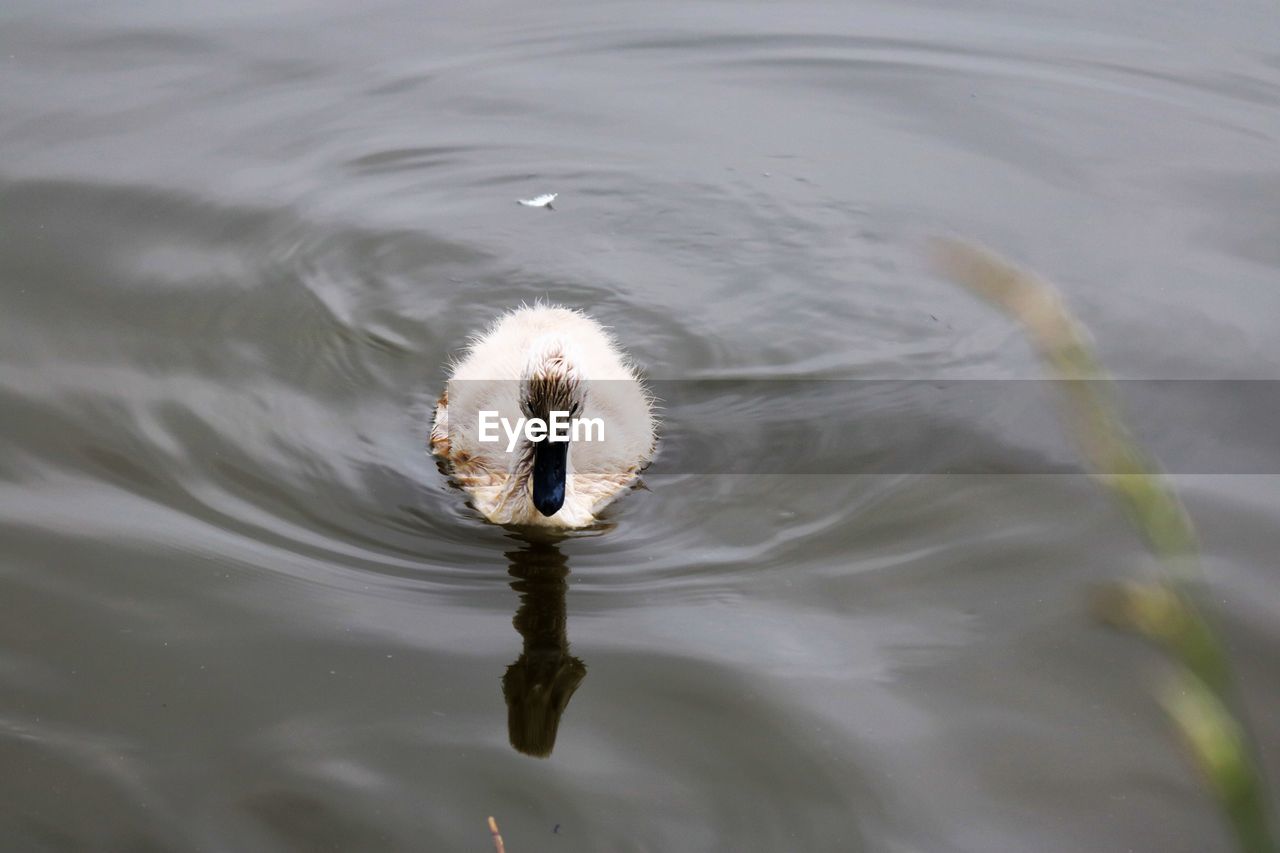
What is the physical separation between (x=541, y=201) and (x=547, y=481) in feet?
9.34

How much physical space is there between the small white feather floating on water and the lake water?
12 cm

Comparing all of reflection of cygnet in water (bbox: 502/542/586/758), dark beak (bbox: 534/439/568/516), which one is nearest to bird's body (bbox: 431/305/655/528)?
dark beak (bbox: 534/439/568/516)

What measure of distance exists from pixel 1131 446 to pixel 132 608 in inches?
138

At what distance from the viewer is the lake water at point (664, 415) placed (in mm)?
3328

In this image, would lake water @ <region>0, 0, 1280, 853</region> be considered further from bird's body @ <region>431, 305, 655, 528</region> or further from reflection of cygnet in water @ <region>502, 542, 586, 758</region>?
bird's body @ <region>431, 305, 655, 528</region>

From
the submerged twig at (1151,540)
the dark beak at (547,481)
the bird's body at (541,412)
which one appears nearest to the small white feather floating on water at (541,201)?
the bird's body at (541,412)

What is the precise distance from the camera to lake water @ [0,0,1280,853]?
3328mm

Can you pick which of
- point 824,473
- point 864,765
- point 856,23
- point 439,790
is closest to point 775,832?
point 864,765

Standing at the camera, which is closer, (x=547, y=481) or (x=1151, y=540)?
(x=1151, y=540)

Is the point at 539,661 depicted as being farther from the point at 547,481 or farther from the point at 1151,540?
the point at 1151,540

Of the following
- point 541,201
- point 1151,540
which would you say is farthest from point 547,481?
point 1151,540

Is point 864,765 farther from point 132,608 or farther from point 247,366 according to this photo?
point 247,366

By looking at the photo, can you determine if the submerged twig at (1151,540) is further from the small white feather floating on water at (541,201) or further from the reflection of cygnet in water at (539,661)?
the small white feather floating on water at (541,201)

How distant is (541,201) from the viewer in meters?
6.74
